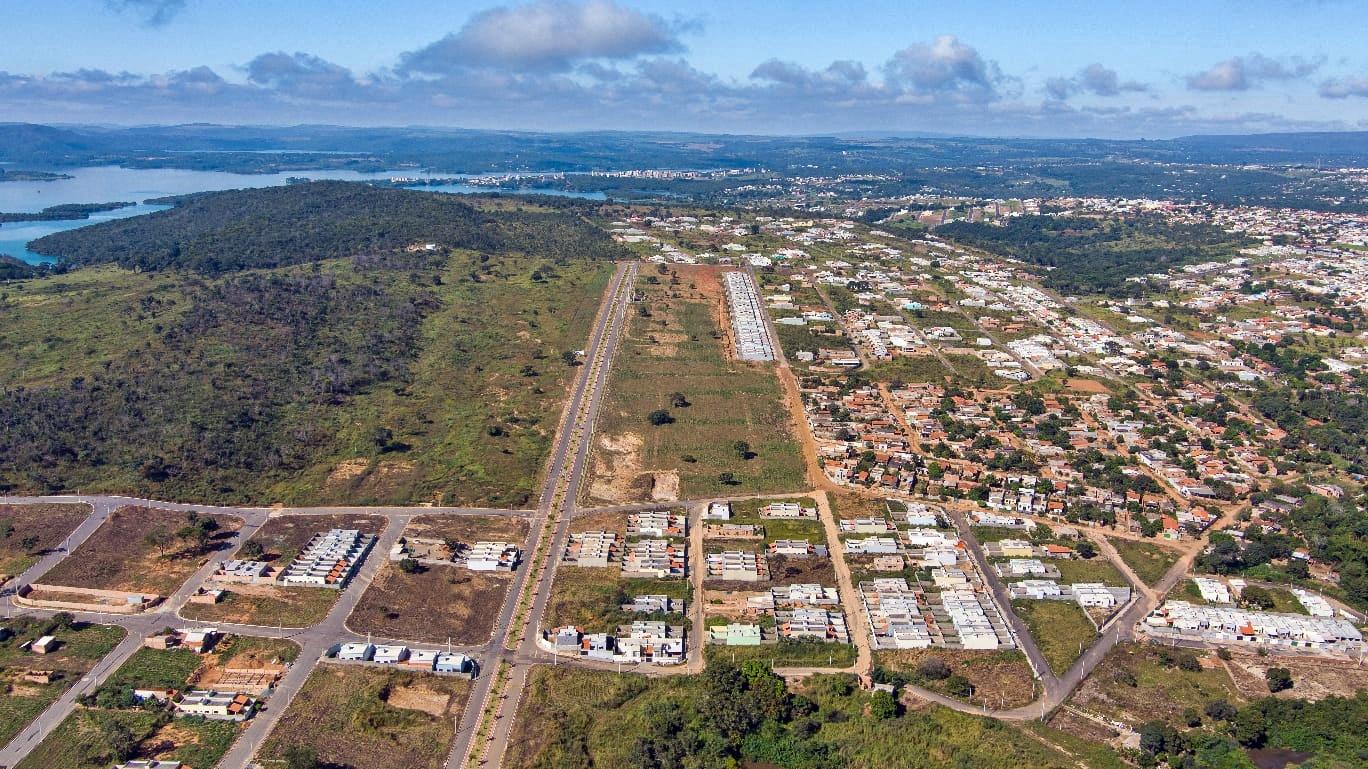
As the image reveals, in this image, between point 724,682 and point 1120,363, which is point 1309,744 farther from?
point 1120,363

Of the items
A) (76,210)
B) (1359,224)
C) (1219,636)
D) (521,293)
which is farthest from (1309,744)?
(76,210)

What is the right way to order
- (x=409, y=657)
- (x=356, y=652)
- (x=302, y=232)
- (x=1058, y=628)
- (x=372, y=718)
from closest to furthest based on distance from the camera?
(x=372, y=718) → (x=356, y=652) → (x=409, y=657) → (x=1058, y=628) → (x=302, y=232)

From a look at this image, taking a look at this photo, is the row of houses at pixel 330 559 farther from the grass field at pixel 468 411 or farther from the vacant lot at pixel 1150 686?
the vacant lot at pixel 1150 686

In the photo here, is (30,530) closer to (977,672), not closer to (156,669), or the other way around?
(156,669)

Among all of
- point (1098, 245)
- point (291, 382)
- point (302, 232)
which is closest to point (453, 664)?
point (291, 382)

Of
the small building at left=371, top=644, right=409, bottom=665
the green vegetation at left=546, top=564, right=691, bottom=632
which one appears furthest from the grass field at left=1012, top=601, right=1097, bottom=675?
the small building at left=371, top=644, right=409, bottom=665

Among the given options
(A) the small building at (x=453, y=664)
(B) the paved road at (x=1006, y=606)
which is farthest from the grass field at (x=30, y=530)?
(B) the paved road at (x=1006, y=606)
